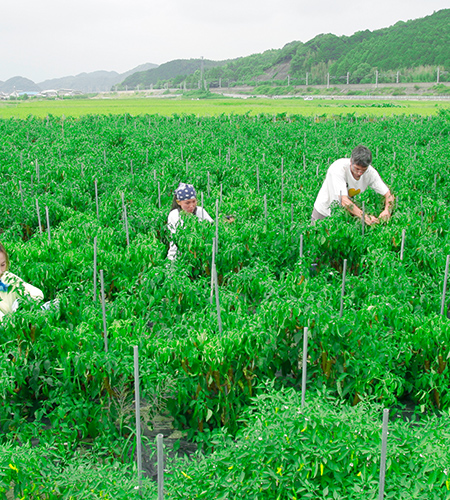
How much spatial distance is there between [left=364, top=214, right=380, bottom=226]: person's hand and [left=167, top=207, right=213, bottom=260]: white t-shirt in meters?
1.83

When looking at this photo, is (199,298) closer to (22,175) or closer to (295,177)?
(295,177)

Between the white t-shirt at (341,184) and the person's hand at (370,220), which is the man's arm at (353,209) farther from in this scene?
the white t-shirt at (341,184)

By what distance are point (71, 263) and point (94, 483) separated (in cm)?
272

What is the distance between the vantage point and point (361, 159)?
589 cm

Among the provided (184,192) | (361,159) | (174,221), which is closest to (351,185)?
(361,159)

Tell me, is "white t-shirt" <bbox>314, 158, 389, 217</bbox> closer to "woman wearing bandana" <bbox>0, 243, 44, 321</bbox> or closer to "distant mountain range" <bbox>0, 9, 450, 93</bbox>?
"woman wearing bandana" <bbox>0, 243, 44, 321</bbox>

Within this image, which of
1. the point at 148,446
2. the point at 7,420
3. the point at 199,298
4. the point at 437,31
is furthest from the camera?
the point at 437,31

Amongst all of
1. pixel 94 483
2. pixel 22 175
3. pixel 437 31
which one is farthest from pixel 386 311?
pixel 437 31

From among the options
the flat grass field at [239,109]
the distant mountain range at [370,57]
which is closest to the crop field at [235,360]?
the flat grass field at [239,109]

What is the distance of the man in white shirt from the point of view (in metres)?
5.89

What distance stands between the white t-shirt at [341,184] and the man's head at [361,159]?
160 mm

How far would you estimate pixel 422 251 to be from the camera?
15.8 ft

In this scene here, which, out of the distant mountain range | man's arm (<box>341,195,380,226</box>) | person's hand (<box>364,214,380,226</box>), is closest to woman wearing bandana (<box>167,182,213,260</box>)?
man's arm (<box>341,195,380,226</box>)

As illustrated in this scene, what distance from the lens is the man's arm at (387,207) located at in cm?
591
